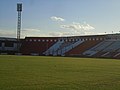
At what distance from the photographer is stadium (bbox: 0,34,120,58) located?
94438 mm

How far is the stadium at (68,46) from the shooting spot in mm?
94438

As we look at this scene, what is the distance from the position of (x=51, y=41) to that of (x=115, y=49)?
30.8 metres

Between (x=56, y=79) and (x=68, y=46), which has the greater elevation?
(x=68, y=46)

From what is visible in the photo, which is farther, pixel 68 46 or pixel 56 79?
pixel 68 46

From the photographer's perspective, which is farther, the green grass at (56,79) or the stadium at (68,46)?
the stadium at (68,46)

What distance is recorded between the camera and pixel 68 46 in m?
108

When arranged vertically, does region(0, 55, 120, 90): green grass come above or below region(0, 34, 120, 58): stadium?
below

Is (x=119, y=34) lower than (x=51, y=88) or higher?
higher

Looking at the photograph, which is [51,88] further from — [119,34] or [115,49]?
[119,34]

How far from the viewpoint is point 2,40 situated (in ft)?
375

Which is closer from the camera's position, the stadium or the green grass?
the green grass

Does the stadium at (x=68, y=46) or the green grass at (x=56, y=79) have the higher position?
the stadium at (x=68, y=46)

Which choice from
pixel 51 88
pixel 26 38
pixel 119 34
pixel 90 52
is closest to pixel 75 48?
pixel 90 52

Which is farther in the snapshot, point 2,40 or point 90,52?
point 2,40
